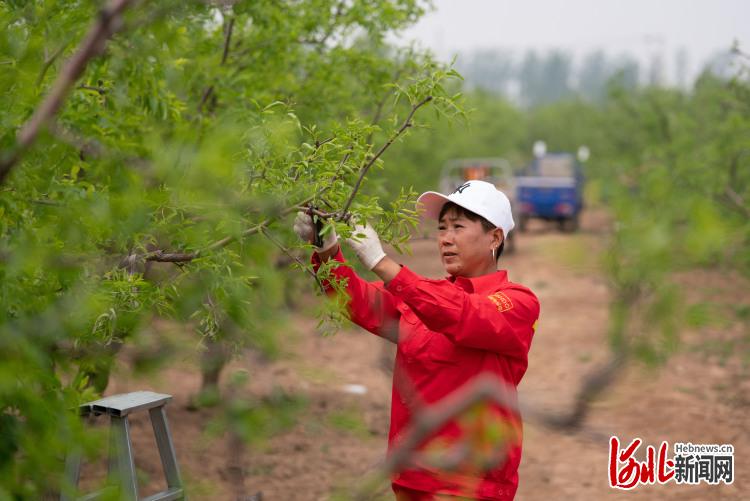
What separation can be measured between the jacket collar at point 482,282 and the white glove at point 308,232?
23.1 inches

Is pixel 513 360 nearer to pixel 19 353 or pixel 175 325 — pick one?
pixel 175 325

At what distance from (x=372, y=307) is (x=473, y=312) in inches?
18.9

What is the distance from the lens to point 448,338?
2.75 meters

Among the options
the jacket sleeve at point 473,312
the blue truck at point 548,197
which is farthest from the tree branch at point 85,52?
the blue truck at point 548,197

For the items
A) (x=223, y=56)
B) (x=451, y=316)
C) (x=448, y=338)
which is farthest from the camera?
(x=223, y=56)

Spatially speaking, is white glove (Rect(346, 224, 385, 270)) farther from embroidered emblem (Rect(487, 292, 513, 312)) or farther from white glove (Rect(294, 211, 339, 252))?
embroidered emblem (Rect(487, 292, 513, 312))

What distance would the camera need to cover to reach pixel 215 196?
2.05 m

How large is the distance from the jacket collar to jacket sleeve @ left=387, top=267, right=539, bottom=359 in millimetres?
71

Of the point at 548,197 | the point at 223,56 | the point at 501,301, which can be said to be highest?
the point at 548,197

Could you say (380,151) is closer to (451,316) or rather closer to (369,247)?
(369,247)

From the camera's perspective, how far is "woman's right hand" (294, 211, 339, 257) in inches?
98.0

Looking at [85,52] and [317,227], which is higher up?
[85,52]

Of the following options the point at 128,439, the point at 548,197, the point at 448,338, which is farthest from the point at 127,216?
the point at 548,197

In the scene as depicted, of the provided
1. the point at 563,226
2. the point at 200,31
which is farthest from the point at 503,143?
the point at 200,31
